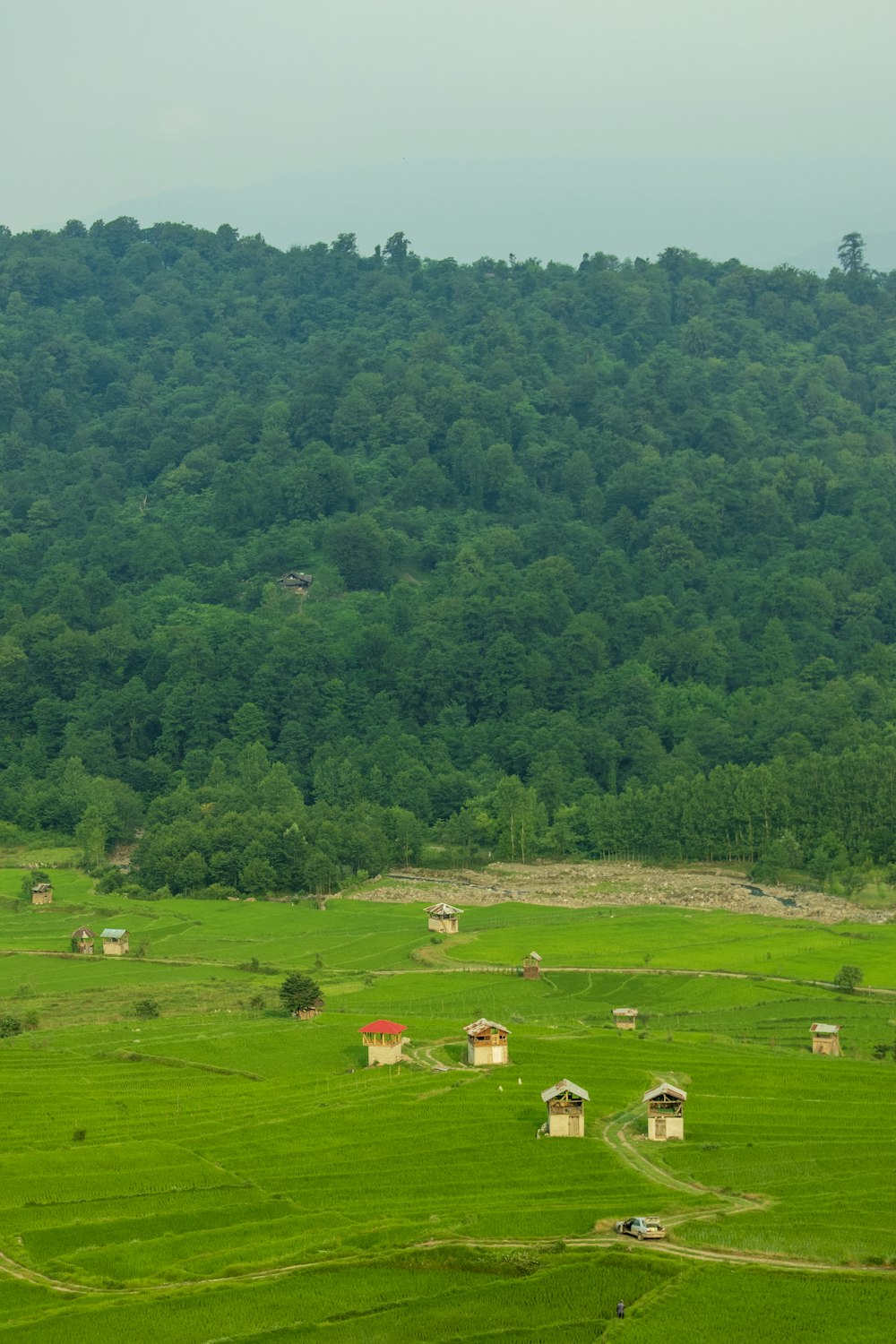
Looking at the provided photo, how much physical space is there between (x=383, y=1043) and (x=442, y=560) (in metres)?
86.0

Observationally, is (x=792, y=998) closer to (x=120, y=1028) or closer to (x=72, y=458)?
(x=120, y=1028)

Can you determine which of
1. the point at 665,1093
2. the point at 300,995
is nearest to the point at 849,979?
the point at 300,995

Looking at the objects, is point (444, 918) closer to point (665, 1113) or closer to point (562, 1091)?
point (562, 1091)

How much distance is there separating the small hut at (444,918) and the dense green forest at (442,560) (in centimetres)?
1540

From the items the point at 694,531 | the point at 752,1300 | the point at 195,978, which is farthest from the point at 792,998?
the point at 694,531

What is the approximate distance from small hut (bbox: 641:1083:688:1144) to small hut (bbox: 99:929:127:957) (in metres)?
31.3

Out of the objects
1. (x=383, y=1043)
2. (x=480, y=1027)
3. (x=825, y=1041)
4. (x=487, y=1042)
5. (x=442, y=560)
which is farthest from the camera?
(x=442, y=560)

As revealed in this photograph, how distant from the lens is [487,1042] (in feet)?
145

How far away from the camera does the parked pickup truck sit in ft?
103

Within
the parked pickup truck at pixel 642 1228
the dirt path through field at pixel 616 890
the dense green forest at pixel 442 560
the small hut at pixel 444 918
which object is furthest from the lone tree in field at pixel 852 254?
the parked pickup truck at pixel 642 1228

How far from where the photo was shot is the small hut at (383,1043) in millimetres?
44938

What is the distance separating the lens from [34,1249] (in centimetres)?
3244

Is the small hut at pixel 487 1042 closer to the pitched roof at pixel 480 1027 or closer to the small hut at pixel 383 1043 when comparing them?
the pitched roof at pixel 480 1027

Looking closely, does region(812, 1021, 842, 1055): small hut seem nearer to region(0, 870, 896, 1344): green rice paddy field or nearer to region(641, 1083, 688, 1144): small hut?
region(0, 870, 896, 1344): green rice paddy field
